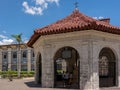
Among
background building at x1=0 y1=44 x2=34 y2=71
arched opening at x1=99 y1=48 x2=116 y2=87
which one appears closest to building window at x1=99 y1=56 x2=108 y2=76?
arched opening at x1=99 y1=48 x2=116 y2=87

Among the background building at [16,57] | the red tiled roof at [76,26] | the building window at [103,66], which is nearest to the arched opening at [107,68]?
the building window at [103,66]

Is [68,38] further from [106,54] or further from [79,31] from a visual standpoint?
[106,54]

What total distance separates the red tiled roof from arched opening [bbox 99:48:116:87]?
2.64 m

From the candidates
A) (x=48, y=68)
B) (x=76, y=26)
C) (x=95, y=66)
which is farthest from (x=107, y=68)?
(x=76, y=26)

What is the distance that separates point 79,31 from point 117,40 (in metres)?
3.60

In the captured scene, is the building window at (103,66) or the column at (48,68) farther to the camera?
the building window at (103,66)

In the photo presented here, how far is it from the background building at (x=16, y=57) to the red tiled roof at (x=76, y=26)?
4840 centimetres

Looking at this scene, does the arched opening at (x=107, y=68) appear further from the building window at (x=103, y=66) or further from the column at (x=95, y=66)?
the column at (x=95, y=66)

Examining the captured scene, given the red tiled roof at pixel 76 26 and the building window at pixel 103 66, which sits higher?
the red tiled roof at pixel 76 26

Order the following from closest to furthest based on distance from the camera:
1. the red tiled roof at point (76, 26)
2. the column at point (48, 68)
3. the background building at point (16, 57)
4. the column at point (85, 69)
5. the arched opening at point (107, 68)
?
Answer: the red tiled roof at point (76, 26) < the column at point (85, 69) < the column at point (48, 68) < the arched opening at point (107, 68) < the background building at point (16, 57)

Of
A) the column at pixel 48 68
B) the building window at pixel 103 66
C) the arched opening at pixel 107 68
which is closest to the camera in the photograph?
the column at pixel 48 68

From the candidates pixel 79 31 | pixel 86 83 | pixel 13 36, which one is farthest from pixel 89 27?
pixel 13 36

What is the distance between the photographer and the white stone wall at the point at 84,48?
55.6ft

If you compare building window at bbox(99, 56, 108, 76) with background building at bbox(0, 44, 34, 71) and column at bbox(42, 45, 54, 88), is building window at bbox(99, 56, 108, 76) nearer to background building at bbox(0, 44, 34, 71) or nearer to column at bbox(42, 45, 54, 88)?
column at bbox(42, 45, 54, 88)
